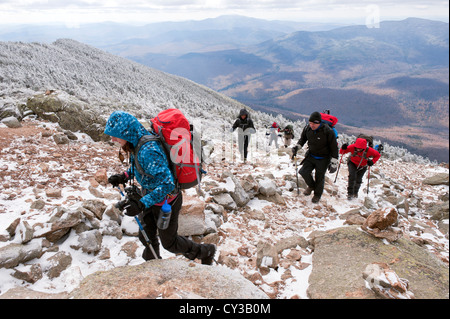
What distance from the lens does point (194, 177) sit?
11.0 ft

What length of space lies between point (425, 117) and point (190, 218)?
→ 762ft

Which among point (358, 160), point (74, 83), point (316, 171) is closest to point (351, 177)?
point (358, 160)

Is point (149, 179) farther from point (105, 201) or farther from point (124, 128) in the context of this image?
point (105, 201)

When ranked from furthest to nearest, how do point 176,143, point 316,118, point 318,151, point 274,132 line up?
point 274,132 → point 318,151 → point 316,118 → point 176,143

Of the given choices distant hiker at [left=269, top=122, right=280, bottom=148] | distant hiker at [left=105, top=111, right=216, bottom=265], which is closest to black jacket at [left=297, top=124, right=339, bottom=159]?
distant hiker at [left=105, top=111, right=216, bottom=265]

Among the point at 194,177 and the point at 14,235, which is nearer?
the point at 194,177

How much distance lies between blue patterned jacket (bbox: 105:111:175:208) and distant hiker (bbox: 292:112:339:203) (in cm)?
485

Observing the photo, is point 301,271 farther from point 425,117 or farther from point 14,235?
point 425,117

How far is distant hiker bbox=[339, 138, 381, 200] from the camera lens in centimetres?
774

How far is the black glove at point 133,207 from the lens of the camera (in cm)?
309

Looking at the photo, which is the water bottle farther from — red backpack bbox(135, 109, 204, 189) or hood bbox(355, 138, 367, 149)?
hood bbox(355, 138, 367, 149)

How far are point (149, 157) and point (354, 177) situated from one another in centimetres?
719

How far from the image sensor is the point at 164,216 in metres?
3.12
